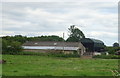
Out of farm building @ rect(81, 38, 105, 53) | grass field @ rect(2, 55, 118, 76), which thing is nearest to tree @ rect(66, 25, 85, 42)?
farm building @ rect(81, 38, 105, 53)

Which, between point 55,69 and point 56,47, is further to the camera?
point 56,47

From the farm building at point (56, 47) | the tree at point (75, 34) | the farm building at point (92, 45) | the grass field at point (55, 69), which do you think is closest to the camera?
the grass field at point (55, 69)

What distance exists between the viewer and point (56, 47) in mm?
50000

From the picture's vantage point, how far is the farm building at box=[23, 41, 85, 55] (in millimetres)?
47266

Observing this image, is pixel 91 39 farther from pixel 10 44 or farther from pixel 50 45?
pixel 10 44

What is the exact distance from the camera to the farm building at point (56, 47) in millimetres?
47266

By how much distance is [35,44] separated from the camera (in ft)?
173

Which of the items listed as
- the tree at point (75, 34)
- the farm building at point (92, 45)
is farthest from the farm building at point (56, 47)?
the tree at point (75, 34)

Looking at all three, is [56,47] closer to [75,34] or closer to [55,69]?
[75,34]

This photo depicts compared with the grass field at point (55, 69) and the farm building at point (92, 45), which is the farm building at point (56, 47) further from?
the grass field at point (55, 69)

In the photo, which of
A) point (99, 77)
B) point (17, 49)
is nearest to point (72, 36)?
point (17, 49)

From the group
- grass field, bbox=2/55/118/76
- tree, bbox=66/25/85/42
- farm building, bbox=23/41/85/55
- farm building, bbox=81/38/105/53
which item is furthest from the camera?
tree, bbox=66/25/85/42

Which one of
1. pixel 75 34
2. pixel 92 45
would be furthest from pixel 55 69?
pixel 75 34

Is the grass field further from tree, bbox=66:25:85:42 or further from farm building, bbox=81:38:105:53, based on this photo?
tree, bbox=66:25:85:42
